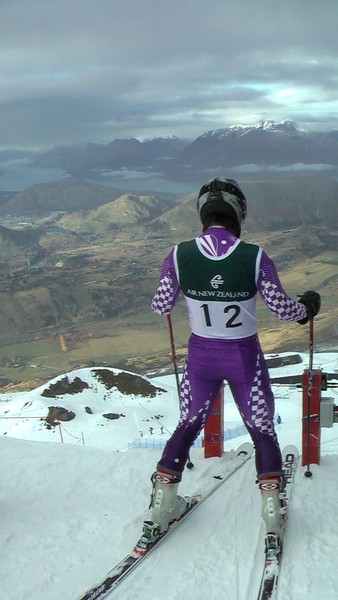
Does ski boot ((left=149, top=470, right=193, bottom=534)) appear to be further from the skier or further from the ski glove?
the ski glove

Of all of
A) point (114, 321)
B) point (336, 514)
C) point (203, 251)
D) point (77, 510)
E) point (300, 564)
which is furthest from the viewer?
point (114, 321)

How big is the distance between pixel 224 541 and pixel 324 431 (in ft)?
74.2

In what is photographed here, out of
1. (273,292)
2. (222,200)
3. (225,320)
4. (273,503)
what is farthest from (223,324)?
(273,503)

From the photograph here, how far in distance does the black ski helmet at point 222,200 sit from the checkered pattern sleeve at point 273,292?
1.56ft

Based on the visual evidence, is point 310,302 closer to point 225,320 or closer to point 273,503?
point 225,320

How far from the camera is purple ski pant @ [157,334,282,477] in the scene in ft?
12.3

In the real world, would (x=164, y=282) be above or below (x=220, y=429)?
above

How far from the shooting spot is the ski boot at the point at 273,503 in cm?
368

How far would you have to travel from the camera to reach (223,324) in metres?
3.72

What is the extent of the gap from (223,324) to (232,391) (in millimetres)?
499

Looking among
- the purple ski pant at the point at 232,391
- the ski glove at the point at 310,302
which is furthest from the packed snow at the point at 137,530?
the ski glove at the point at 310,302

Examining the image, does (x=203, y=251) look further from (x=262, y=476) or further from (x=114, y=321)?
(x=114, y=321)

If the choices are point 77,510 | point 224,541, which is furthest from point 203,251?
point 77,510

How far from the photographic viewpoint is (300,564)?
3.44 meters
